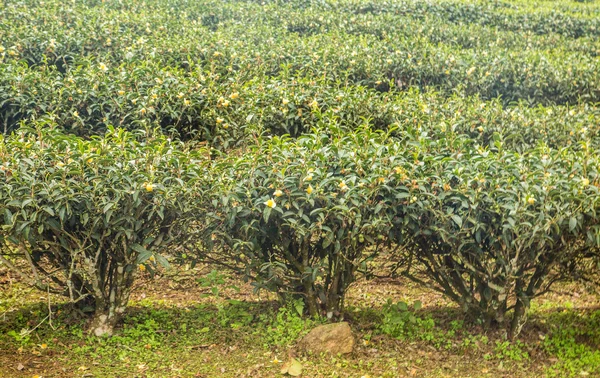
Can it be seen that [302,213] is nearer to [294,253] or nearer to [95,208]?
[294,253]

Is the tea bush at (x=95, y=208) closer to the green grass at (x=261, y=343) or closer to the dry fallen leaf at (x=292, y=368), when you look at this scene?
the green grass at (x=261, y=343)

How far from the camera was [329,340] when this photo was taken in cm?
381

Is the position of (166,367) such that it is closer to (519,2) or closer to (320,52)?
(320,52)

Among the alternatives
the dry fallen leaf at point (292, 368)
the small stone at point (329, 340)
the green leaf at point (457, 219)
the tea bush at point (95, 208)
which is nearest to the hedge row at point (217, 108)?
the tea bush at point (95, 208)

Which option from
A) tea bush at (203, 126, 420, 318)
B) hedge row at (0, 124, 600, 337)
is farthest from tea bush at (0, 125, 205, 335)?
tea bush at (203, 126, 420, 318)

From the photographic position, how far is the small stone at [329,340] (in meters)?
3.80

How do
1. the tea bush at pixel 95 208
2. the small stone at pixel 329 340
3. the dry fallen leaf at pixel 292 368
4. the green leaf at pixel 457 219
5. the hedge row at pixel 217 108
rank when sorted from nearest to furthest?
the tea bush at pixel 95 208 < the green leaf at pixel 457 219 < the dry fallen leaf at pixel 292 368 < the small stone at pixel 329 340 < the hedge row at pixel 217 108

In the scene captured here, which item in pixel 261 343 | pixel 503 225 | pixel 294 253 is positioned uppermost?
pixel 503 225

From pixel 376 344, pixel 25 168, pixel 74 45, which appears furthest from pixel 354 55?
pixel 25 168

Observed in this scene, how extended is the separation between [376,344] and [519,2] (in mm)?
11057

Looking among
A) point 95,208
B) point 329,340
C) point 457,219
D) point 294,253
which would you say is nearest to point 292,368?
point 329,340

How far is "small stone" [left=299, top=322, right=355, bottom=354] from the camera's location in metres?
3.80

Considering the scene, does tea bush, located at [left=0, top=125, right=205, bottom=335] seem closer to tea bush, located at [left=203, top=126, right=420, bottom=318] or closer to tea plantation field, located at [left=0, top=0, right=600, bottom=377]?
tea plantation field, located at [left=0, top=0, right=600, bottom=377]

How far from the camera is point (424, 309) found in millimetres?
4477
